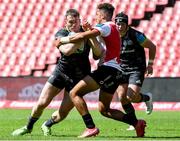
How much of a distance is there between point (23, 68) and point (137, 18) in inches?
191

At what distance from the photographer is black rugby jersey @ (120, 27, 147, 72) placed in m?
14.5

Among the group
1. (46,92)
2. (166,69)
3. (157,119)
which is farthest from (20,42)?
(46,92)

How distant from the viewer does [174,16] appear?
2733cm

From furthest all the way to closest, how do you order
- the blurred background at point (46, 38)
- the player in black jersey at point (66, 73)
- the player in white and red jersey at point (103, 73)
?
the blurred background at point (46, 38) < the player in black jersey at point (66, 73) < the player in white and red jersey at point (103, 73)

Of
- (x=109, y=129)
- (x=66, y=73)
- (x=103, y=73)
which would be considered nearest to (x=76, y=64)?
(x=66, y=73)

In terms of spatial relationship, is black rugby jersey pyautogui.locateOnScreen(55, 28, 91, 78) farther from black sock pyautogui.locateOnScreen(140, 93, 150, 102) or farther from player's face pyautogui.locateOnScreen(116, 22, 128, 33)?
black sock pyautogui.locateOnScreen(140, 93, 150, 102)

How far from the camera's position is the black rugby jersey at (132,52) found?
14.5 metres

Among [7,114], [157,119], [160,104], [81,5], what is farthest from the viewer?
[81,5]

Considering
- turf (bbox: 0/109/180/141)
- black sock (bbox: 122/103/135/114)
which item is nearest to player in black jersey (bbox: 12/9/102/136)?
turf (bbox: 0/109/180/141)

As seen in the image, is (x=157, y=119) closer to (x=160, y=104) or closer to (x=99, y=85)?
(x=160, y=104)

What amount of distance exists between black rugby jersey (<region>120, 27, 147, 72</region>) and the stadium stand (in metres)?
10.3

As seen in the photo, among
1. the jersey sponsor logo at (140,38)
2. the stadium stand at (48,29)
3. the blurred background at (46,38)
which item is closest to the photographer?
the jersey sponsor logo at (140,38)

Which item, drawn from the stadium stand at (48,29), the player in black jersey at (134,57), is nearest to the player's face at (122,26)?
the player in black jersey at (134,57)

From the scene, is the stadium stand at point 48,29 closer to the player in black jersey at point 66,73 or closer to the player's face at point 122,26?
the player's face at point 122,26
